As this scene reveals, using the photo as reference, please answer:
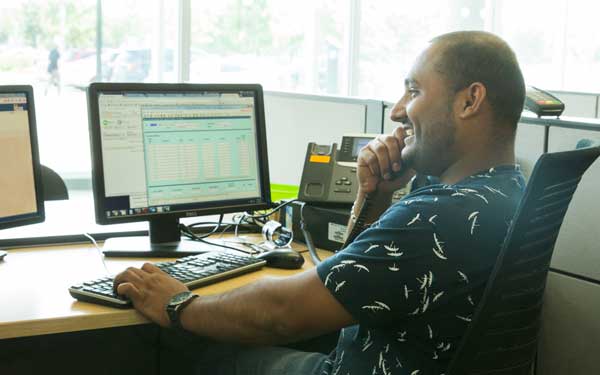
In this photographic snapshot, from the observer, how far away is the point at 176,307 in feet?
5.01

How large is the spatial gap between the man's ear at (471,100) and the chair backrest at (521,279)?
234mm

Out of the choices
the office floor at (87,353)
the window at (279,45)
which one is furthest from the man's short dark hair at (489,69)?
the window at (279,45)

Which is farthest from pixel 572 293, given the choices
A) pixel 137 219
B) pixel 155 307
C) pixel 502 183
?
pixel 137 219

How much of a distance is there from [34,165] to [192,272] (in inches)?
20.1

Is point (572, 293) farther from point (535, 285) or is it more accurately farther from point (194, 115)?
point (194, 115)

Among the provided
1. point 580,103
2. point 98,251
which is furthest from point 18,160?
point 580,103

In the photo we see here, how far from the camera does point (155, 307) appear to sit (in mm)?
1542

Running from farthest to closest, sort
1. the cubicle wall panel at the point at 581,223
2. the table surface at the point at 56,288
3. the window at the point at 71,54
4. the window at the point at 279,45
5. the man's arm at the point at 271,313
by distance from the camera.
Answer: the window at the point at 279,45 → the window at the point at 71,54 → the cubicle wall panel at the point at 581,223 → the table surface at the point at 56,288 → the man's arm at the point at 271,313

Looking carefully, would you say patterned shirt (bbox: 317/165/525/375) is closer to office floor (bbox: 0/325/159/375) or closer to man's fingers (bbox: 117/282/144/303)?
man's fingers (bbox: 117/282/144/303)

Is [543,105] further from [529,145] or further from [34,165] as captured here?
[34,165]

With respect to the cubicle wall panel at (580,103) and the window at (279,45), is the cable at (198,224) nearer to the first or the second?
the cubicle wall panel at (580,103)

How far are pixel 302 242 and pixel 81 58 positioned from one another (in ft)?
14.1

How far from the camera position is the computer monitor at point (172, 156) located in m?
1.90

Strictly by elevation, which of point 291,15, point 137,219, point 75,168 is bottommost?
point 75,168
